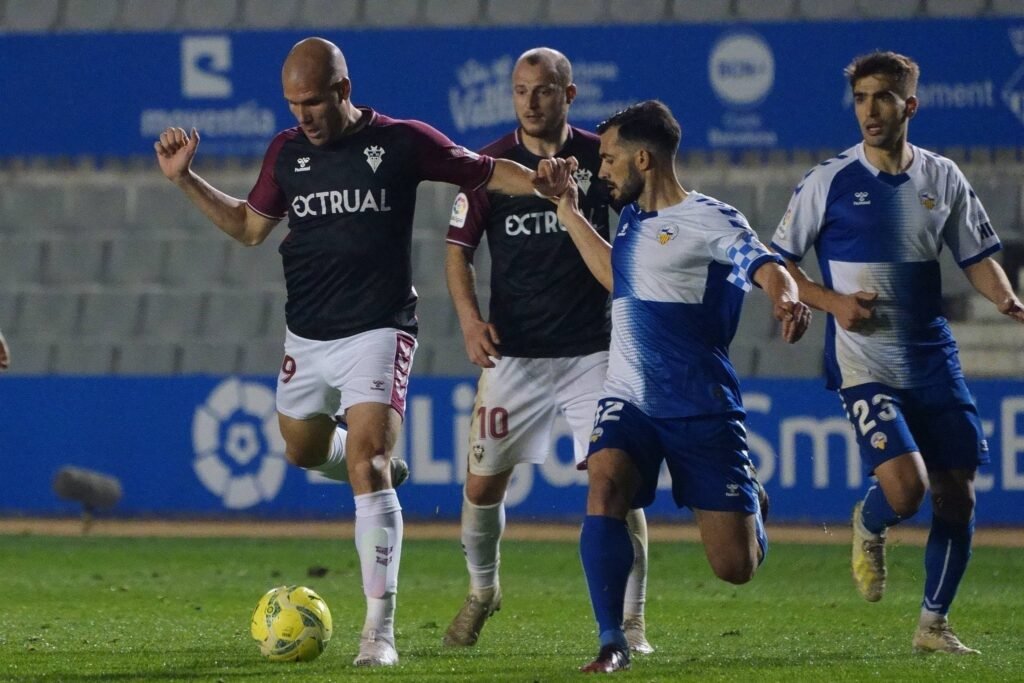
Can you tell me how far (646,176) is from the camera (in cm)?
581

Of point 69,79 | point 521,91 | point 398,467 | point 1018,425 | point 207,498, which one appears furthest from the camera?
point 69,79

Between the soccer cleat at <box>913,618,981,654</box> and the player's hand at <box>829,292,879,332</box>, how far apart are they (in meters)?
1.15

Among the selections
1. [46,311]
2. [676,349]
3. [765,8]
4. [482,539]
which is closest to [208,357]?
[46,311]

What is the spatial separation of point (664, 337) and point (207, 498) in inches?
287

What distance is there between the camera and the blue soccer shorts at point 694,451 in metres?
5.71

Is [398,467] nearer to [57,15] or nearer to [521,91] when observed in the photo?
[521,91]

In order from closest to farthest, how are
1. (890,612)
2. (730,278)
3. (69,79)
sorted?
(730,278) → (890,612) → (69,79)

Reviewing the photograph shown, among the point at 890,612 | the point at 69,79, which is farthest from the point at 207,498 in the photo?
the point at 890,612

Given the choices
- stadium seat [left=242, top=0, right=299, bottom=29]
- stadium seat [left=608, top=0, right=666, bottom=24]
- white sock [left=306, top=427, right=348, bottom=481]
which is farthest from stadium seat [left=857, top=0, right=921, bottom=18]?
white sock [left=306, top=427, right=348, bottom=481]

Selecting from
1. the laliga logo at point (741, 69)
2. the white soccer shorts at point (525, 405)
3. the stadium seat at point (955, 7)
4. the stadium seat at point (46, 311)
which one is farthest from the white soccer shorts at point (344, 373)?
the stadium seat at point (46, 311)

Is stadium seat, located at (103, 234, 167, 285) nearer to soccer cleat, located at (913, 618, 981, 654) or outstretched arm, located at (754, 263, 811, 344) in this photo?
soccer cleat, located at (913, 618, 981, 654)

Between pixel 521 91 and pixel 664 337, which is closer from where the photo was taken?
pixel 664 337

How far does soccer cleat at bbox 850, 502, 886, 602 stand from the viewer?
700cm

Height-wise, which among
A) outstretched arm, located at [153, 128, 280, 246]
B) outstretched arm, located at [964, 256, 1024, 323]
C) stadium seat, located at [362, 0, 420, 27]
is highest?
stadium seat, located at [362, 0, 420, 27]
